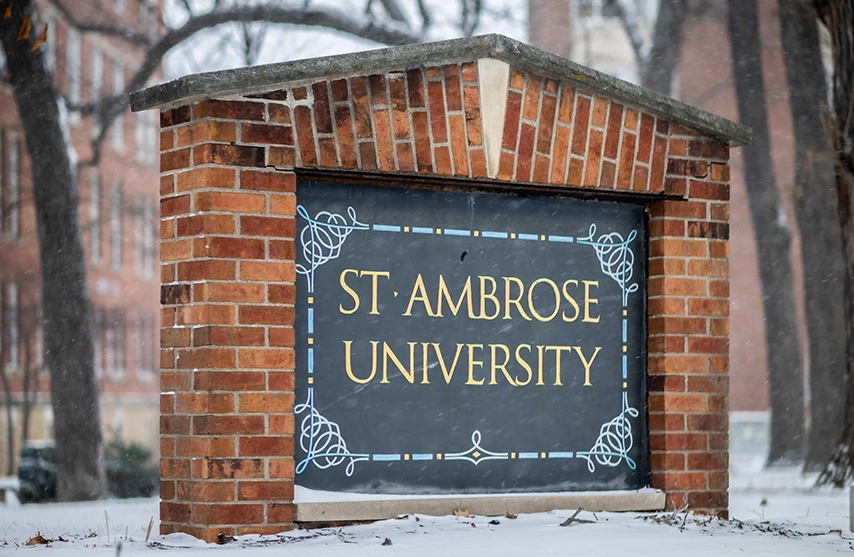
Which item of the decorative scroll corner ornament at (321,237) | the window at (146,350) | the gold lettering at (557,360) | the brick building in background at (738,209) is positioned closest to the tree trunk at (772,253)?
the gold lettering at (557,360)

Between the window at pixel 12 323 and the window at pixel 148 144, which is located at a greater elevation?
the window at pixel 148 144

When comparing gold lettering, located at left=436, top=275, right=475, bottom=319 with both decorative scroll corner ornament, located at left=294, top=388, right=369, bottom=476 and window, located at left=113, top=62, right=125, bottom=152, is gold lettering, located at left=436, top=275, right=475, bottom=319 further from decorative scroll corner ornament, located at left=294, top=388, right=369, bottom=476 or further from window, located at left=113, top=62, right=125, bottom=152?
window, located at left=113, top=62, right=125, bottom=152

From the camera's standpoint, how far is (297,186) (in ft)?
16.8

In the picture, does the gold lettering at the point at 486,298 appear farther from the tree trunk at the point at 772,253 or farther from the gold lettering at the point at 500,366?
the tree trunk at the point at 772,253

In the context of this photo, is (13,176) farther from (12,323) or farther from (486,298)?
(486,298)

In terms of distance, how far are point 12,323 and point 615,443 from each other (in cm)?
1780

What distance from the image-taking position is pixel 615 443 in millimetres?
5688

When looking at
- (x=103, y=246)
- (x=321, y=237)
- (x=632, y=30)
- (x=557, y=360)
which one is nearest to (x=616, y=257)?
(x=557, y=360)

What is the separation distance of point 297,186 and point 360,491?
1.43 meters

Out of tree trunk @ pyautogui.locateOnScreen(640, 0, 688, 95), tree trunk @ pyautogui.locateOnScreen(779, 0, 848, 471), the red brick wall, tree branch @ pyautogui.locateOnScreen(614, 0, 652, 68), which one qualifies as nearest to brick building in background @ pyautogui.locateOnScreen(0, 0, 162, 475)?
tree branch @ pyautogui.locateOnScreen(614, 0, 652, 68)

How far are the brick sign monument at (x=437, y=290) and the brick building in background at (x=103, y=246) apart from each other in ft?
44.8

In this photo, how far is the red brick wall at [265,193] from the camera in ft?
15.7

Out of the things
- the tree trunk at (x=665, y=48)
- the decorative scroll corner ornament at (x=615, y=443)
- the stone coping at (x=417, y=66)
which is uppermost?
the tree trunk at (x=665, y=48)

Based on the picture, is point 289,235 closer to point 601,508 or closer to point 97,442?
point 601,508
